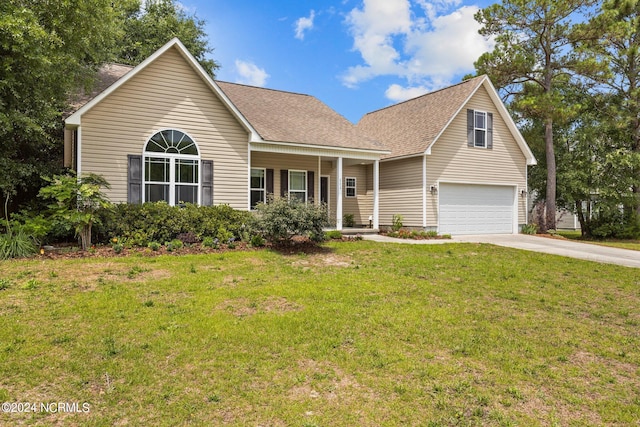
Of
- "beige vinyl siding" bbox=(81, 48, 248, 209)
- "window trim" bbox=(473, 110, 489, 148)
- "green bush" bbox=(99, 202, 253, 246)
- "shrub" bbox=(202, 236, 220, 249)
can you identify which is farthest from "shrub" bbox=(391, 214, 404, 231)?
"shrub" bbox=(202, 236, 220, 249)

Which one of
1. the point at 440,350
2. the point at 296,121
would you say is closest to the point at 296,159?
the point at 296,121

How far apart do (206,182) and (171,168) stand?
111 cm

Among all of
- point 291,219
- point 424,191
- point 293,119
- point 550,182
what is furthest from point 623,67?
point 291,219

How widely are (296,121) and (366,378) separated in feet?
43.1

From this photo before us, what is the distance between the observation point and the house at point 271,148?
37.9ft

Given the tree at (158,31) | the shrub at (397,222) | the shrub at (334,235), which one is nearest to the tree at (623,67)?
the shrub at (397,222)

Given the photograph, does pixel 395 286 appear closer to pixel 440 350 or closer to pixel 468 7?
pixel 440 350

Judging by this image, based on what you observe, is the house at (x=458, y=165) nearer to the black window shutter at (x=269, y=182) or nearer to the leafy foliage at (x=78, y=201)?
the black window shutter at (x=269, y=182)

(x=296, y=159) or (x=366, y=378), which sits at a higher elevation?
(x=296, y=159)

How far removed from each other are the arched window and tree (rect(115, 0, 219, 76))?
13.0 meters

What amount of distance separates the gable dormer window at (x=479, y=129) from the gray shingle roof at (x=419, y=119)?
1079mm

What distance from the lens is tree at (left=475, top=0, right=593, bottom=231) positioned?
1783 cm

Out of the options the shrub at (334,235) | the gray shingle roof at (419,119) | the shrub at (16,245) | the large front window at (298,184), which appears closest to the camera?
the shrub at (16,245)

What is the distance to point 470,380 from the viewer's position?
4.03 metres
